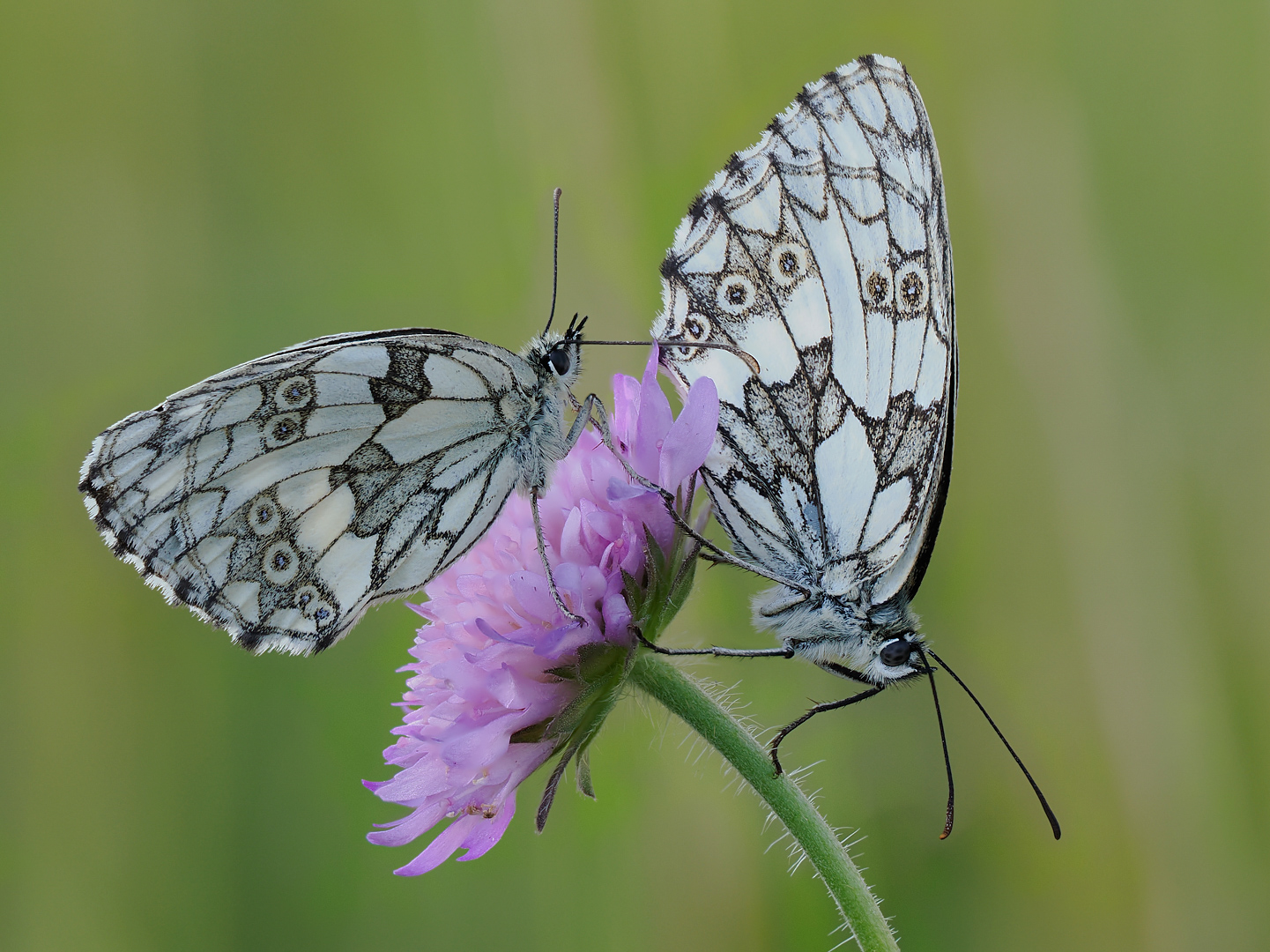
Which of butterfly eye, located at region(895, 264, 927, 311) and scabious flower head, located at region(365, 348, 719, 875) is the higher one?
butterfly eye, located at region(895, 264, 927, 311)

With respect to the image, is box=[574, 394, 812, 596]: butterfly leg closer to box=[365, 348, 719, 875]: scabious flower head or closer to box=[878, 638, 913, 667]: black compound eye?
box=[365, 348, 719, 875]: scabious flower head

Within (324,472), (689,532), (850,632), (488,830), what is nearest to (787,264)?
(689,532)

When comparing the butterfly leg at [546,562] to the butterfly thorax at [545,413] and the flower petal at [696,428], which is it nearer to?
the butterfly thorax at [545,413]

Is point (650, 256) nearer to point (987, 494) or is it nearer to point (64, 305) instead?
point (987, 494)

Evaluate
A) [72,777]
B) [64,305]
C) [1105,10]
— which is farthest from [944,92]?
[72,777]

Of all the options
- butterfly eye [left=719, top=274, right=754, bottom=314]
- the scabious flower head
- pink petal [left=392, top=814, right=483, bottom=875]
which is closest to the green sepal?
the scabious flower head

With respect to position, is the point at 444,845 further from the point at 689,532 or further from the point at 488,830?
the point at 689,532

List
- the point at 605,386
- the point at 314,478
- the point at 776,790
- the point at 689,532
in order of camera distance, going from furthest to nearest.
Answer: the point at 605,386 → the point at 314,478 → the point at 689,532 → the point at 776,790
